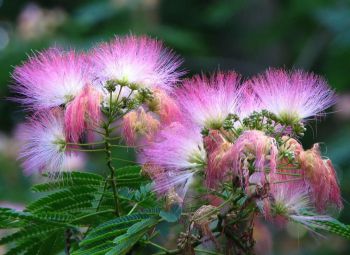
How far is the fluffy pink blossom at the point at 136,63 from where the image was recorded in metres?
2.40

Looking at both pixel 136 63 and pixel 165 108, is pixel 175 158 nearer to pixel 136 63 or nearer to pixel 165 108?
pixel 165 108

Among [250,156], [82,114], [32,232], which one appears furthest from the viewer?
[32,232]

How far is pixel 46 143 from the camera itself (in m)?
2.43

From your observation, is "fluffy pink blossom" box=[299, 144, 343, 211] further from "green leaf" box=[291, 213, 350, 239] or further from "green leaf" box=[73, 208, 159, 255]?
"green leaf" box=[73, 208, 159, 255]

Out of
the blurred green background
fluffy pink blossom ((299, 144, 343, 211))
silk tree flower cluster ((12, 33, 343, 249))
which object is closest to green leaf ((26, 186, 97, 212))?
silk tree flower cluster ((12, 33, 343, 249))

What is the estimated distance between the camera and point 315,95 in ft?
7.98

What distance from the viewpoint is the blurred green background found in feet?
28.5

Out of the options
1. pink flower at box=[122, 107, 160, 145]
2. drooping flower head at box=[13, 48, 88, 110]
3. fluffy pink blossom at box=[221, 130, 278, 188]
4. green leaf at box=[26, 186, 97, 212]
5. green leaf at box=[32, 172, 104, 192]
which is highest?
drooping flower head at box=[13, 48, 88, 110]

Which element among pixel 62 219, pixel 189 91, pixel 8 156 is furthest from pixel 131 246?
pixel 8 156

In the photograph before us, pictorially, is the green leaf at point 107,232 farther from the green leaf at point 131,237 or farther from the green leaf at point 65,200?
the green leaf at point 65,200

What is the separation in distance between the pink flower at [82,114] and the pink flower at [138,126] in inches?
3.4

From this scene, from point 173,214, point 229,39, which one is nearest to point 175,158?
point 173,214

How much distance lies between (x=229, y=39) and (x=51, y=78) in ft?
39.9

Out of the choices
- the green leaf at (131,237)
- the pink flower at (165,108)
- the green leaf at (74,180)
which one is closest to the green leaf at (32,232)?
the green leaf at (74,180)
